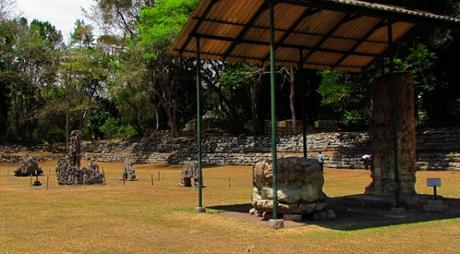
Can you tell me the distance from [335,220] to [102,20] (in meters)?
43.1

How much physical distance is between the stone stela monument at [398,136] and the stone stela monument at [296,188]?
3.50 metres

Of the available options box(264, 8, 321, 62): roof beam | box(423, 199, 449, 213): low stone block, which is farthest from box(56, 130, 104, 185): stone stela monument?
box(423, 199, 449, 213): low stone block

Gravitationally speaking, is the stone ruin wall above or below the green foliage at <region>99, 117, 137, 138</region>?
below

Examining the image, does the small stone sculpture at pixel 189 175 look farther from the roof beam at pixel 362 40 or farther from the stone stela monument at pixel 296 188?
the stone stela monument at pixel 296 188

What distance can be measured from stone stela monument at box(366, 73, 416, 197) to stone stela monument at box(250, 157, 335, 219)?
3.50m

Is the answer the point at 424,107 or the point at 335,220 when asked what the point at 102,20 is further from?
the point at 335,220

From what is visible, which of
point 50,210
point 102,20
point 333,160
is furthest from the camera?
point 102,20

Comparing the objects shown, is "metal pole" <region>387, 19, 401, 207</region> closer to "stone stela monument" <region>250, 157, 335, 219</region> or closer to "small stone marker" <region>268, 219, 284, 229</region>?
"stone stela monument" <region>250, 157, 335, 219</region>

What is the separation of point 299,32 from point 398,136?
3933mm

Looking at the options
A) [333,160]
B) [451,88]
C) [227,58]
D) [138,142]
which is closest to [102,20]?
[138,142]

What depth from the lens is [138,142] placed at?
5456 centimetres

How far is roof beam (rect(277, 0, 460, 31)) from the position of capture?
1087 cm

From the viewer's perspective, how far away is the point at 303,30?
14.1 metres

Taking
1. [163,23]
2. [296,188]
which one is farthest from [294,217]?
[163,23]
